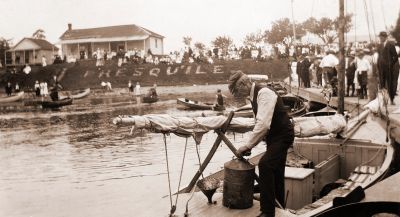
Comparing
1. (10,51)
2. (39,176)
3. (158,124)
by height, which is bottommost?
(39,176)

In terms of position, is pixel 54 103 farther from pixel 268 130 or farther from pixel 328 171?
pixel 268 130

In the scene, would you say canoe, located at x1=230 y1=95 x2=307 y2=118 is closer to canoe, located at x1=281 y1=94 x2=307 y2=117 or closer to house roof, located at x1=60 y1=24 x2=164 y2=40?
canoe, located at x1=281 y1=94 x2=307 y2=117

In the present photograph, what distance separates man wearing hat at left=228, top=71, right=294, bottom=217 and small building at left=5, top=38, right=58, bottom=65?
61.9m

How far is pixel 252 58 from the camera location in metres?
54.3

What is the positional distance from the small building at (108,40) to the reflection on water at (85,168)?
35.9 meters

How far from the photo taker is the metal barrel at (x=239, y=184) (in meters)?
5.84

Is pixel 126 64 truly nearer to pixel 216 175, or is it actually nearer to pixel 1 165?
pixel 1 165

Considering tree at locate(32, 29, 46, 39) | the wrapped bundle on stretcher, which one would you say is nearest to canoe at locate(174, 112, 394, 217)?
the wrapped bundle on stretcher

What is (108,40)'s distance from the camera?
205 feet

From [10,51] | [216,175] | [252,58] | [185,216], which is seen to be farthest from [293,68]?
[10,51]

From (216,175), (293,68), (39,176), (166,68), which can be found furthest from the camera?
(166,68)

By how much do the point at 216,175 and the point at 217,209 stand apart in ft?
6.71

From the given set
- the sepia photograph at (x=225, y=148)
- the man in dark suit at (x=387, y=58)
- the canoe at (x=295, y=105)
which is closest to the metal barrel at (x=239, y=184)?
the sepia photograph at (x=225, y=148)

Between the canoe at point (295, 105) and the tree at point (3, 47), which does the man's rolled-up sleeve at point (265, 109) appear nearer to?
the canoe at point (295, 105)
